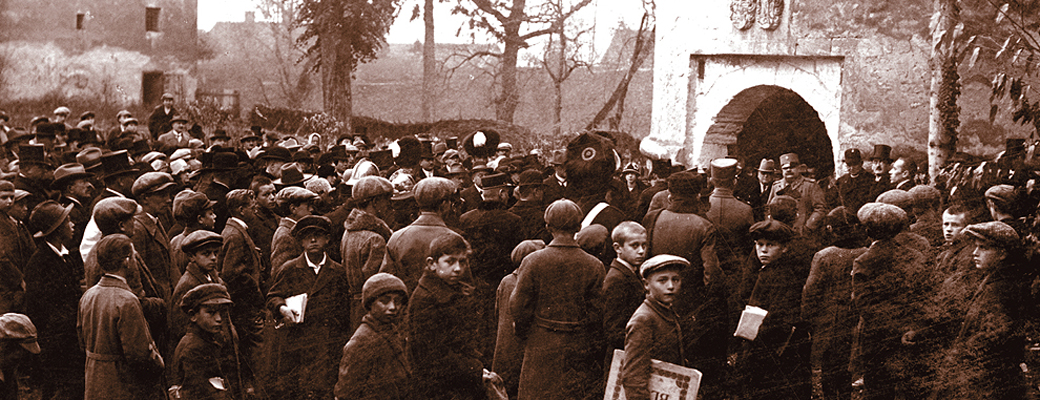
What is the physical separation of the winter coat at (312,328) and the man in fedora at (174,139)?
591 cm

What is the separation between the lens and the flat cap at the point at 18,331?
4.52 m

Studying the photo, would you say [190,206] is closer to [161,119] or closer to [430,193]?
[430,193]

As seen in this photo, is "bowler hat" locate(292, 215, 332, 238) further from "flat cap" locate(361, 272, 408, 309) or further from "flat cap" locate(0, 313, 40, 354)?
"flat cap" locate(0, 313, 40, 354)

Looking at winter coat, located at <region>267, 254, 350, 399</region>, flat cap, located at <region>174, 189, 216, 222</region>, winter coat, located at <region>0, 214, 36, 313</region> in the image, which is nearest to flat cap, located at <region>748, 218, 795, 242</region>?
winter coat, located at <region>267, 254, 350, 399</region>

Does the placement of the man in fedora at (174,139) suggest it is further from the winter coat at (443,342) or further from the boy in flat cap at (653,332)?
the boy in flat cap at (653,332)

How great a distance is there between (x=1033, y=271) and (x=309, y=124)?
17564 mm

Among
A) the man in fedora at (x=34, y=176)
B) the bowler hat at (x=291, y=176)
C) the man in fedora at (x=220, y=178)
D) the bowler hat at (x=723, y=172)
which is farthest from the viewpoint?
the bowler hat at (x=291, y=176)

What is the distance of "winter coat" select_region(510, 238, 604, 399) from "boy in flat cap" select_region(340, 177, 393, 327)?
1271 millimetres

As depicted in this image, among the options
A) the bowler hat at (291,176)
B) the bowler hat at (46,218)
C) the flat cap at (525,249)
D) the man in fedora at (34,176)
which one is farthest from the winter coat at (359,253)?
the man in fedora at (34,176)

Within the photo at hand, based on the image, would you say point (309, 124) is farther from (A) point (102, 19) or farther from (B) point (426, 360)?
(B) point (426, 360)

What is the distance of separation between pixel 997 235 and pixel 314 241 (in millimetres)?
4036

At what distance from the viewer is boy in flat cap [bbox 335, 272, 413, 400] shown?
4.45 metres

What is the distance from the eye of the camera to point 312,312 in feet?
19.2

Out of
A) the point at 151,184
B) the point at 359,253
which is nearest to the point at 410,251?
the point at 359,253
